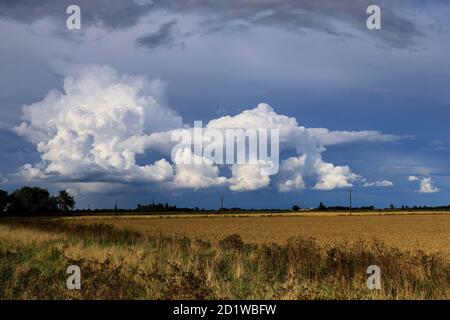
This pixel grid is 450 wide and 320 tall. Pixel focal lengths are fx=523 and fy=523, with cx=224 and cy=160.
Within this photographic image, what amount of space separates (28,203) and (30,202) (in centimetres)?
83

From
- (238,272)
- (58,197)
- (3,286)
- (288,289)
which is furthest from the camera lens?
(58,197)

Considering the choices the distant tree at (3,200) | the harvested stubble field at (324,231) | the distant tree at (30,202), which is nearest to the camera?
the harvested stubble field at (324,231)

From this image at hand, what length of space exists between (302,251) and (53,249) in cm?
902

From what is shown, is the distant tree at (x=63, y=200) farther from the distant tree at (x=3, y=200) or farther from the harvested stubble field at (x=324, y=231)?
the harvested stubble field at (x=324, y=231)

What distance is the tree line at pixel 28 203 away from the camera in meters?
144

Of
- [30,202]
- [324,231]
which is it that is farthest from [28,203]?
[324,231]

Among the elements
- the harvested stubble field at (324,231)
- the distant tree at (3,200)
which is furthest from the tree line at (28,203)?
the harvested stubble field at (324,231)

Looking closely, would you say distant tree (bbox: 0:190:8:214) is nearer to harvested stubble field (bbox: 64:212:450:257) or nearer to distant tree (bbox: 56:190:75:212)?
distant tree (bbox: 56:190:75:212)

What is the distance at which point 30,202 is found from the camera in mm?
149250

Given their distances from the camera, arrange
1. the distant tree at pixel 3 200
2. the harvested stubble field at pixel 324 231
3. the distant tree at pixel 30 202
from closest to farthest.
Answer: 1. the harvested stubble field at pixel 324 231
2. the distant tree at pixel 3 200
3. the distant tree at pixel 30 202

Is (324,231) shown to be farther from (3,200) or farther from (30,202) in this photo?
(30,202)
